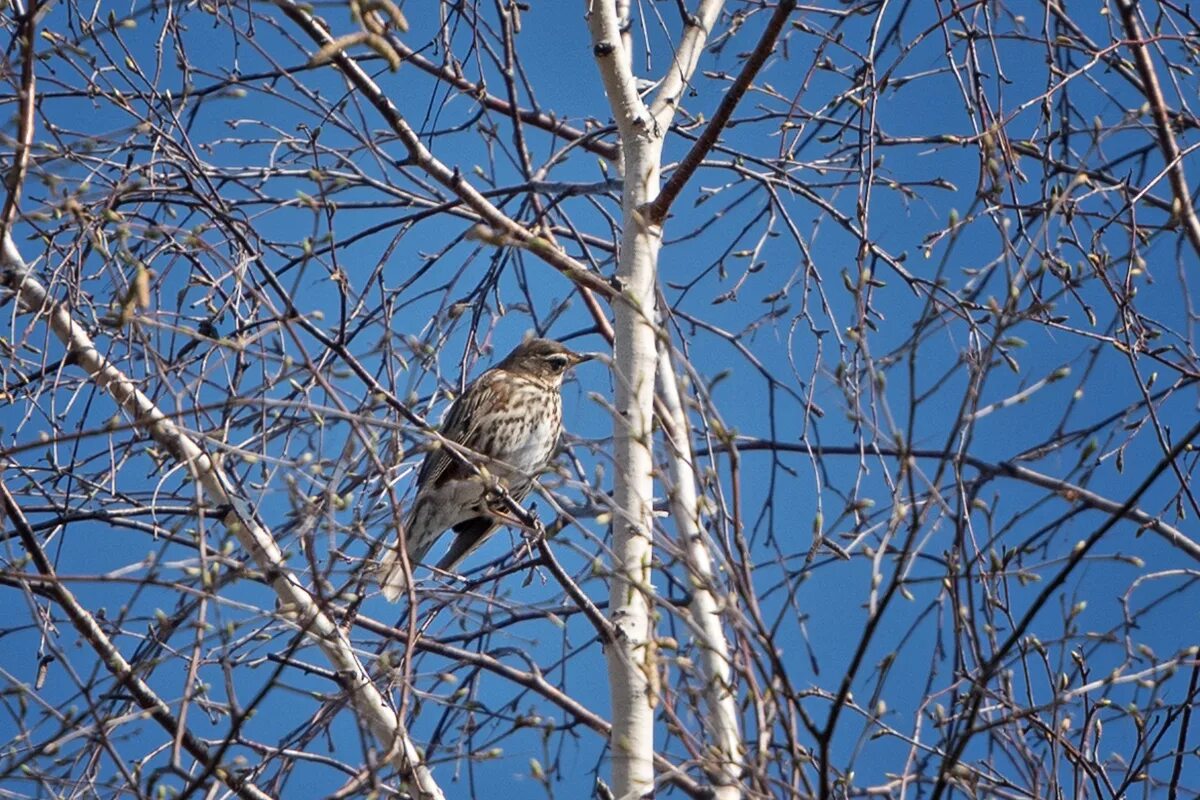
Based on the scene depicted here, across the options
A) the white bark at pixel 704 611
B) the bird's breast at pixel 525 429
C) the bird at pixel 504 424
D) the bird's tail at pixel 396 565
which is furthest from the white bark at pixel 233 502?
the bird's breast at pixel 525 429

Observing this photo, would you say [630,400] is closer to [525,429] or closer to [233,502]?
[233,502]

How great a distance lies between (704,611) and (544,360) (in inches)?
95.0

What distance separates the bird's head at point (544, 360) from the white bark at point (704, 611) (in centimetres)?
167

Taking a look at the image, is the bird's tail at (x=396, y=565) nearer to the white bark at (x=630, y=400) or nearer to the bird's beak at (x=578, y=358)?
the white bark at (x=630, y=400)

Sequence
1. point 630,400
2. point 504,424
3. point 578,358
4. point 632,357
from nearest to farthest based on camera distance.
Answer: point 630,400
point 632,357
point 504,424
point 578,358

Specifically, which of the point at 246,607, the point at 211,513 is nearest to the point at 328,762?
the point at 211,513

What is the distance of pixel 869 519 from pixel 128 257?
1.89m

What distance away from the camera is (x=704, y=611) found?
14.3ft

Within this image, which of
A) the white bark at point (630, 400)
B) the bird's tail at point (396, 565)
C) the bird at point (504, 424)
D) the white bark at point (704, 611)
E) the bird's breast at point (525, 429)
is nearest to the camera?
the white bark at point (704, 611)

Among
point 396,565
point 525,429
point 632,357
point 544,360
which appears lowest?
point 396,565

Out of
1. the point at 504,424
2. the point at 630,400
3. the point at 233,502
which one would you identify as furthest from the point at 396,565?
the point at 504,424

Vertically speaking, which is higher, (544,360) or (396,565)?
(544,360)

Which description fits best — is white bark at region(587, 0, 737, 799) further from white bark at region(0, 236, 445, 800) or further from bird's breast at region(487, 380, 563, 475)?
bird's breast at region(487, 380, 563, 475)

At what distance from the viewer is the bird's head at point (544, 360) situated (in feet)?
21.5
